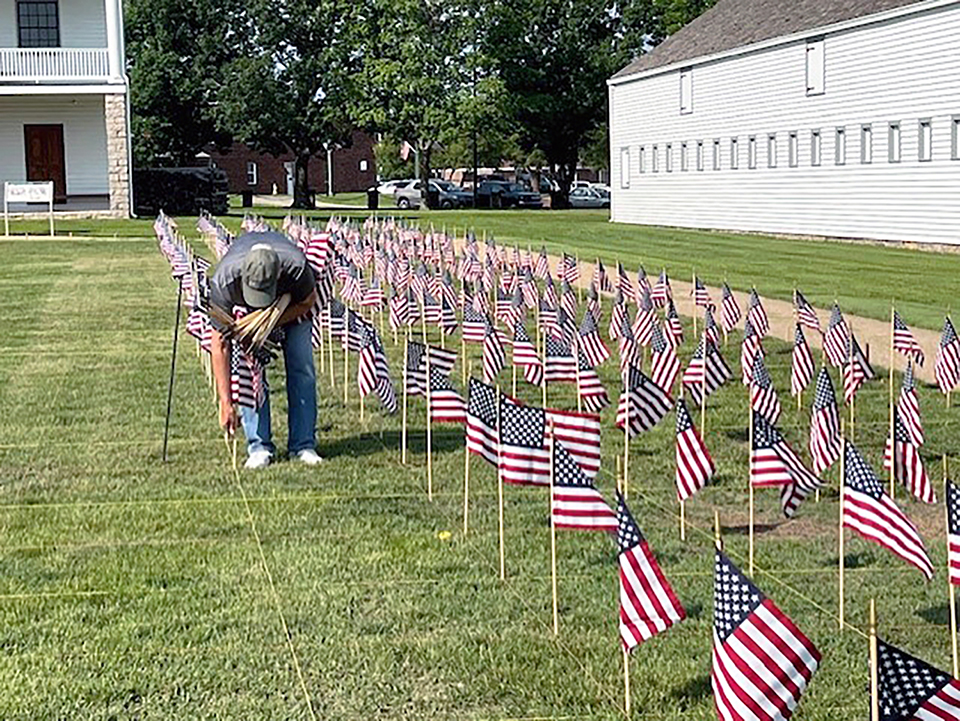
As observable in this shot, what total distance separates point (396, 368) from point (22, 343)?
5015 mm

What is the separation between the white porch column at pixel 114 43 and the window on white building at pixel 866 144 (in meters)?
21.2

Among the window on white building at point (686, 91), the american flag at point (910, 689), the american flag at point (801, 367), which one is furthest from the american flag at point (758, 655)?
the window on white building at point (686, 91)

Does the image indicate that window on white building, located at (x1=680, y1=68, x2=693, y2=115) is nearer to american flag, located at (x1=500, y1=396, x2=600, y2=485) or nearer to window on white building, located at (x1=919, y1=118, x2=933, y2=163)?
window on white building, located at (x1=919, y1=118, x2=933, y2=163)

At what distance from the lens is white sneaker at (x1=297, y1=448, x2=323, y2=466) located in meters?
11.6

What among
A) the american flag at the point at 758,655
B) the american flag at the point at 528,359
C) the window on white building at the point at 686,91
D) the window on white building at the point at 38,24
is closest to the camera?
the american flag at the point at 758,655

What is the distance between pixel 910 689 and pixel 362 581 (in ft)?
13.7

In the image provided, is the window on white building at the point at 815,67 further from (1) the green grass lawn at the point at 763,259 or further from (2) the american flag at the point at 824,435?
(2) the american flag at the point at 824,435

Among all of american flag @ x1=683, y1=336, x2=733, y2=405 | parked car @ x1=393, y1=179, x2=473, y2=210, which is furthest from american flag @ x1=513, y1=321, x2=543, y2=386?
parked car @ x1=393, y1=179, x2=473, y2=210

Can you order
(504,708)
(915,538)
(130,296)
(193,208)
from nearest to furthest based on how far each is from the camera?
(504,708) → (915,538) → (130,296) → (193,208)

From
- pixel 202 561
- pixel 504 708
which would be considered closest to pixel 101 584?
pixel 202 561

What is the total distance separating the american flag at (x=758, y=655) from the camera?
524 cm

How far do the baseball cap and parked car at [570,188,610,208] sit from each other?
72046 mm

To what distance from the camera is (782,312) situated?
2148 cm

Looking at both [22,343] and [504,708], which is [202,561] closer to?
[504,708]
